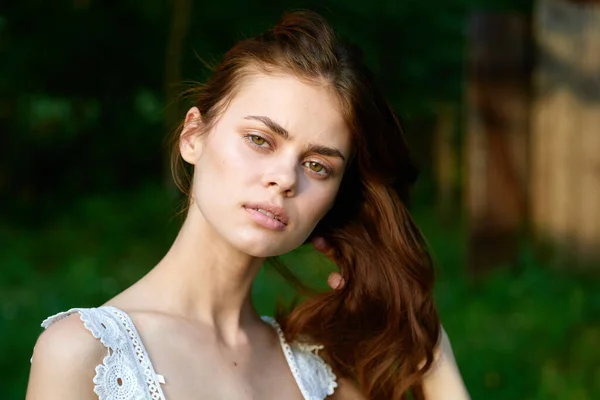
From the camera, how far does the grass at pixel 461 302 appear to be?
4.85m

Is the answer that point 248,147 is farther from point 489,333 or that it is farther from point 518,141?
point 518,141

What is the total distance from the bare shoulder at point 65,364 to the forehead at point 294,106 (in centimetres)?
66


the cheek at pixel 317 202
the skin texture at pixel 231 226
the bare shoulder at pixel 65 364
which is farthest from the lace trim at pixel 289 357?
the bare shoulder at pixel 65 364

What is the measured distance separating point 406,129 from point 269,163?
326 centimetres

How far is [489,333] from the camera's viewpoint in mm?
5531

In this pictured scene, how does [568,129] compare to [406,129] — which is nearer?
[406,129]

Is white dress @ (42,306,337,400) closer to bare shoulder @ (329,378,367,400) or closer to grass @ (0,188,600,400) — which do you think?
bare shoulder @ (329,378,367,400)

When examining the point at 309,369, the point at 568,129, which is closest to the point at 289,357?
the point at 309,369

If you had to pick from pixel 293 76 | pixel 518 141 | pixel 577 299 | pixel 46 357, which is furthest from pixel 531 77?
pixel 46 357

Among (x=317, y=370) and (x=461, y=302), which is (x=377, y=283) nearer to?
(x=317, y=370)

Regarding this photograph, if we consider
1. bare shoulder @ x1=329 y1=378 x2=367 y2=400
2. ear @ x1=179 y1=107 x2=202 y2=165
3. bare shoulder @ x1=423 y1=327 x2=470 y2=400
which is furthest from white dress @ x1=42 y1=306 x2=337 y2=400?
bare shoulder @ x1=423 y1=327 x2=470 y2=400

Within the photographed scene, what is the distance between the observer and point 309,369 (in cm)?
280

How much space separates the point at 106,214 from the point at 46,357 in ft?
26.7

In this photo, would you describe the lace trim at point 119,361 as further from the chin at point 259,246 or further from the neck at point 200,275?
the chin at point 259,246
